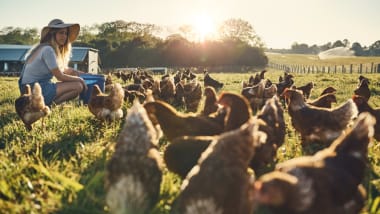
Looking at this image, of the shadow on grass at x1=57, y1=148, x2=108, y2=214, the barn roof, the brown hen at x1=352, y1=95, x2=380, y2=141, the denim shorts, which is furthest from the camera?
the barn roof

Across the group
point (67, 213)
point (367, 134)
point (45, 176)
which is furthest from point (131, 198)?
point (367, 134)

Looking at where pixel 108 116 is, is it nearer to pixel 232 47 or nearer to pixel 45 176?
pixel 45 176

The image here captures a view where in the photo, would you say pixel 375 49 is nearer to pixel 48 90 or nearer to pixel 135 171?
pixel 48 90

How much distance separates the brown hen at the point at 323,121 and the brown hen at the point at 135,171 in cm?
325

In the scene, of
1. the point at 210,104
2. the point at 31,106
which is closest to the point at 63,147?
the point at 31,106

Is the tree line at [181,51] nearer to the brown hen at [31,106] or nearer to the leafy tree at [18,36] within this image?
the leafy tree at [18,36]

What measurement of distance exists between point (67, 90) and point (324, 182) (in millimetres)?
6917

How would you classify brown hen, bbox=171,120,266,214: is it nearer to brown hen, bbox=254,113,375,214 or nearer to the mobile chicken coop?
brown hen, bbox=254,113,375,214

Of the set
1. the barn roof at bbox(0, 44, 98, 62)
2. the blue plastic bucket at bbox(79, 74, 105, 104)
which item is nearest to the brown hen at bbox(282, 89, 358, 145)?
the blue plastic bucket at bbox(79, 74, 105, 104)

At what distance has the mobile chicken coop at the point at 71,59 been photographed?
178 feet

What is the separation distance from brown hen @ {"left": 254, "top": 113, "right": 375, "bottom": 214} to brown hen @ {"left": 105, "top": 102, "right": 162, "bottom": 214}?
3.23ft

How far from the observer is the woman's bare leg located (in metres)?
8.48

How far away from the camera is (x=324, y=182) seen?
2.76 m

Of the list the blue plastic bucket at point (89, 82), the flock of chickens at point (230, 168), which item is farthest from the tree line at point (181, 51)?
the flock of chickens at point (230, 168)
